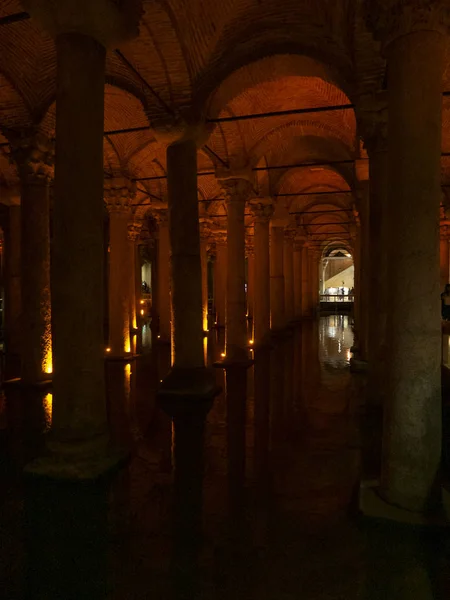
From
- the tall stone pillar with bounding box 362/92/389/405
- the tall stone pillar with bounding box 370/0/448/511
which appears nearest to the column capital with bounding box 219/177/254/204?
the tall stone pillar with bounding box 362/92/389/405

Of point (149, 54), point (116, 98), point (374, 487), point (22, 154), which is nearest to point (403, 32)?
point (374, 487)

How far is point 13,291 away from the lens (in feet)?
43.9

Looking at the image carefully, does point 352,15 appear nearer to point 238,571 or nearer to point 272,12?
point 272,12

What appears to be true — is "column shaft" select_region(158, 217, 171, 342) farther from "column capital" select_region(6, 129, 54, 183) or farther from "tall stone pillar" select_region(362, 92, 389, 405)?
"tall stone pillar" select_region(362, 92, 389, 405)

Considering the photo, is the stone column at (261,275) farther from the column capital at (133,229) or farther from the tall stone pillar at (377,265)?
the tall stone pillar at (377,265)

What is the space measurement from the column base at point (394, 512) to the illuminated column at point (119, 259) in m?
9.27

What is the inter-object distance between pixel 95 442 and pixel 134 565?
185 cm

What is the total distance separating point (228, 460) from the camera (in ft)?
17.3

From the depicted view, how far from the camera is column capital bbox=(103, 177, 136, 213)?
40.5ft

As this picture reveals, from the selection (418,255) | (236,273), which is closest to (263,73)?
(236,273)

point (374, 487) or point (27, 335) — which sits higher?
point (27, 335)

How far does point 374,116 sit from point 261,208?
8.00 metres

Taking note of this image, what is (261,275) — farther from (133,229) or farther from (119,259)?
(133,229)

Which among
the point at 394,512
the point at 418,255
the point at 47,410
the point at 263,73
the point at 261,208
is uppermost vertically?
the point at 263,73
